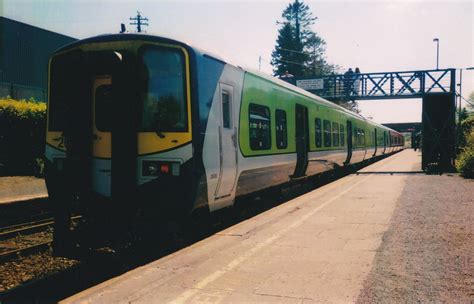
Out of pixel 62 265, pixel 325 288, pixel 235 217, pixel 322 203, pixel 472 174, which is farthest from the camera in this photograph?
pixel 472 174

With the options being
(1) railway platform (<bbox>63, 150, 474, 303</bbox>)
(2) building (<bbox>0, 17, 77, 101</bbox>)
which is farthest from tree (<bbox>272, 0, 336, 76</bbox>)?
(1) railway platform (<bbox>63, 150, 474, 303</bbox>)

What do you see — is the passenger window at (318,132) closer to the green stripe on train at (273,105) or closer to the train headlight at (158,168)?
the green stripe on train at (273,105)

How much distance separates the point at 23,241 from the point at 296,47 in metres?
60.6

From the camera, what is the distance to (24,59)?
102 feet

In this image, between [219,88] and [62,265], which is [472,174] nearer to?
[219,88]

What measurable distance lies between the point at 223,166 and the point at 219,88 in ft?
3.97

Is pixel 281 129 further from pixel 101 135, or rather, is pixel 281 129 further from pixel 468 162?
pixel 468 162

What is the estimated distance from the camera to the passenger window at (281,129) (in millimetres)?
9234

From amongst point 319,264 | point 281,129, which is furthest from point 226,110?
point 319,264

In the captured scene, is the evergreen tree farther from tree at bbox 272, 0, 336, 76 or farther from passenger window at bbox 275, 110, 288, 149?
passenger window at bbox 275, 110, 288, 149

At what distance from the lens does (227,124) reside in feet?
22.5

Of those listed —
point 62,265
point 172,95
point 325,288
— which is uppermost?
point 172,95

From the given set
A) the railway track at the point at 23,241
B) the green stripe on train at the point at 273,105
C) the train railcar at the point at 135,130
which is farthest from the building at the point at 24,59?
the train railcar at the point at 135,130

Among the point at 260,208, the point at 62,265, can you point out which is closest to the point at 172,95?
the point at 62,265
